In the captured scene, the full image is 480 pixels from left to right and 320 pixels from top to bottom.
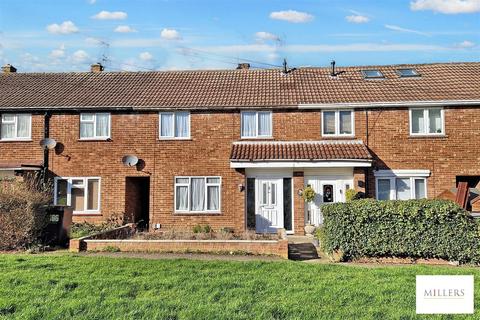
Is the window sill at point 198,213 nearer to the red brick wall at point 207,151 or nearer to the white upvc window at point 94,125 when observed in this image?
the red brick wall at point 207,151

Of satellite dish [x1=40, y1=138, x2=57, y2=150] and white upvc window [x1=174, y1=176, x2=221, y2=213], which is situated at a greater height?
satellite dish [x1=40, y1=138, x2=57, y2=150]

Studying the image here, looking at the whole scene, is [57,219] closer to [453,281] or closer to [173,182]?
[173,182]

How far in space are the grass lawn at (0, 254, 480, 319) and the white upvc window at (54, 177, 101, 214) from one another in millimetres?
9348

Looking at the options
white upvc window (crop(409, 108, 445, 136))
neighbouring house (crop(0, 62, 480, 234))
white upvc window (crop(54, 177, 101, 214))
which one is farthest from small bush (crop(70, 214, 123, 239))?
white upvc window (crop(409, 108, 445, 136))

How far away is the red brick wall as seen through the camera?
18969 mm

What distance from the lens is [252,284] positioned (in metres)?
8.17

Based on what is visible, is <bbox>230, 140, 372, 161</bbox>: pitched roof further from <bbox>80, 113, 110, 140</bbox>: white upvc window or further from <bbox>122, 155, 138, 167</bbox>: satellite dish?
<bbox>80, 113, 110, 140</bbox>: white upvc window

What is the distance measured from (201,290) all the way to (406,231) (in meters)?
5.92

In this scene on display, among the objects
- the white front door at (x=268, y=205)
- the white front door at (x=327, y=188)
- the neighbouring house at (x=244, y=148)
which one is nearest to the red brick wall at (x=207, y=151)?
the neighbouring house at (x=244, y=148)

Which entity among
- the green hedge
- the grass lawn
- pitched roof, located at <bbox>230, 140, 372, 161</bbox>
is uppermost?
pitched roof, located at <bbox>230, 140, 372, 161</bbox>

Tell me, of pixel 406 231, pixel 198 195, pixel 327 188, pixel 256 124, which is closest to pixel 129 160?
pixel 198 195

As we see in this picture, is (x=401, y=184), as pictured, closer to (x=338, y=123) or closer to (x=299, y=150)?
Answer: (x=338, y=123)

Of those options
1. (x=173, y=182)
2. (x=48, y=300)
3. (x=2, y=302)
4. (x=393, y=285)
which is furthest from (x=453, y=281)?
(x=173, y=182)

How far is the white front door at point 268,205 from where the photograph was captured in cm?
1908
